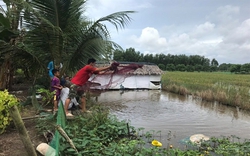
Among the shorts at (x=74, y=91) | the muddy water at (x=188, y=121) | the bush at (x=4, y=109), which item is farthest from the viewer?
the muddy water at (x=188, y=121)

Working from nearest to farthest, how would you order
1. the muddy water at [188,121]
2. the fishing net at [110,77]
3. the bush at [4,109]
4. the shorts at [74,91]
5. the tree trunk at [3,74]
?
the bush at [4,109] → the fishing net at [110,77] → the shorts at [74,91] → the muddy water at [188,121] → the tree trunk at [3,74]

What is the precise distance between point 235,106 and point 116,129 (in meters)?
8.61

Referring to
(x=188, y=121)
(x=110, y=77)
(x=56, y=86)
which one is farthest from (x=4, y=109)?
(x=188, y=121)

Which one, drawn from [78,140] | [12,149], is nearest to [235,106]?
[78,140]

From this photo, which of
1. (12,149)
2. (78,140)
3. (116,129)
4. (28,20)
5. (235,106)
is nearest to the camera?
(12,149)

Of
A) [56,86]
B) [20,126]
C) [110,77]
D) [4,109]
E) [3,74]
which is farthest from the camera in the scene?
[3,74]

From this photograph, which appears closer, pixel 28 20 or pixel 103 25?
pixel 28 20

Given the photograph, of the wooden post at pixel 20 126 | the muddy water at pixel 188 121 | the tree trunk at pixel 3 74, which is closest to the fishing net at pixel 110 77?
the muddy water at pixel 188 121

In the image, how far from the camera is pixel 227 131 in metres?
7.41

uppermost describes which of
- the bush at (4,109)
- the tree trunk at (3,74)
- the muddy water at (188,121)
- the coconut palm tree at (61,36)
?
the coconut palm tree at (61,36)

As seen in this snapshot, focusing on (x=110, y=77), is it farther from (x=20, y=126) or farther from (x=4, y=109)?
(x=20, y=126)

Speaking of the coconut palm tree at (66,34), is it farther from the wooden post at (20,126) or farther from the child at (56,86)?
the wooden post at (20,126)

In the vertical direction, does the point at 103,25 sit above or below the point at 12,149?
above

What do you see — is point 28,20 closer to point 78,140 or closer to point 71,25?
point 71,25
